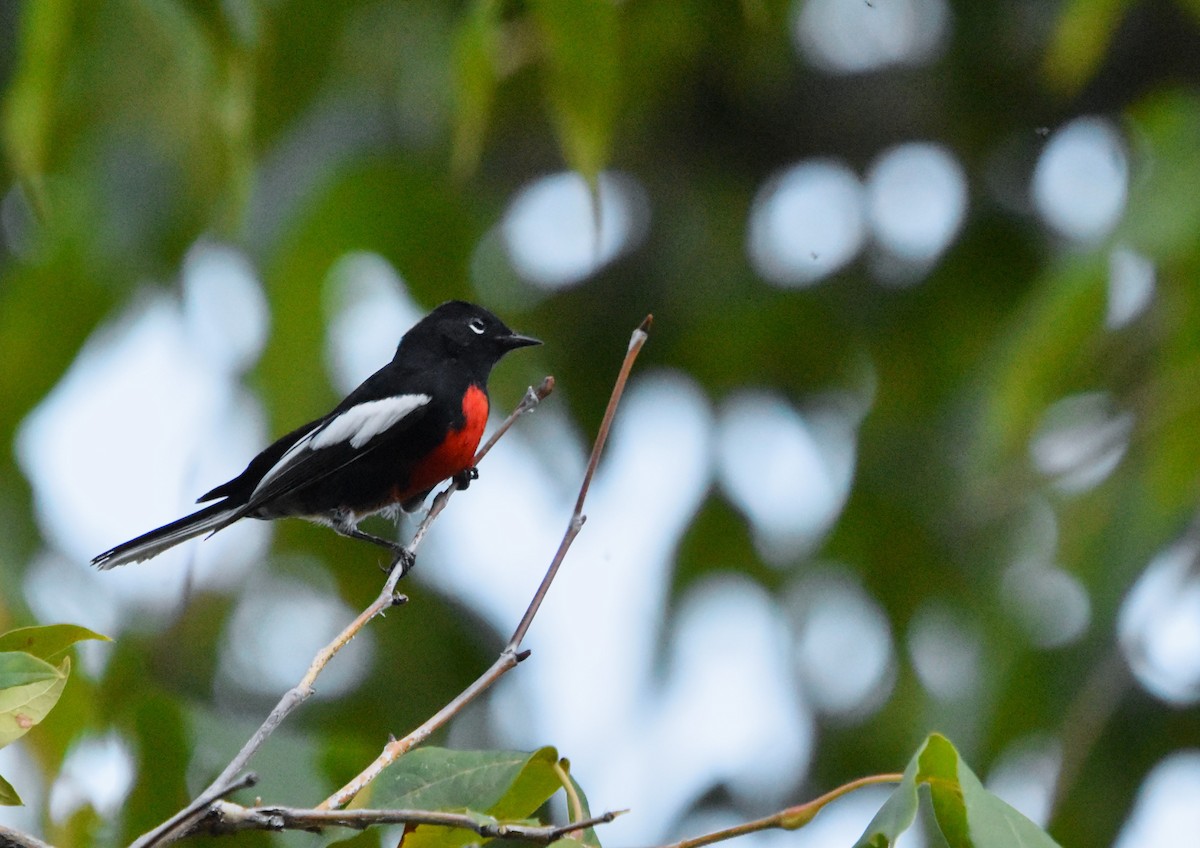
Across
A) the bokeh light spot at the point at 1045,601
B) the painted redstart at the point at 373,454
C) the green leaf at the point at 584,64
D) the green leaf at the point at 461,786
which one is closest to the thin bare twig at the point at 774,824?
the green leaf at the point at 461,786

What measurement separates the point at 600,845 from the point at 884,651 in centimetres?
512

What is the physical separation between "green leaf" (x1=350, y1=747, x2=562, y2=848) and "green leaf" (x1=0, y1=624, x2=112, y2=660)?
0.43m

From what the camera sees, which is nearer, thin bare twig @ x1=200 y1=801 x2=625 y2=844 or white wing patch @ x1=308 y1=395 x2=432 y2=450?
thin bare twig @ x1=200 y1=801 x2=625 y2=844

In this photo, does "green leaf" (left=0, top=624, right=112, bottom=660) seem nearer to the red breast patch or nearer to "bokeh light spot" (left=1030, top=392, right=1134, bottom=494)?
the red breast patch

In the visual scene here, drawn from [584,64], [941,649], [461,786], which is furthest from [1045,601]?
[461,786]

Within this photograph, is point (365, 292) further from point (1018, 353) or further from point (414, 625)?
point (1018, 353)

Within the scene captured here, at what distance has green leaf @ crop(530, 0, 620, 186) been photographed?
2932mm

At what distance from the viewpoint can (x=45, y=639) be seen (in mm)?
1896

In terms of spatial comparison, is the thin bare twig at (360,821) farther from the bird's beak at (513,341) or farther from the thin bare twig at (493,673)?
the bird's beak at (513,341)

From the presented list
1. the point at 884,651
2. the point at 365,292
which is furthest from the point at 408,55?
the point at 884,651

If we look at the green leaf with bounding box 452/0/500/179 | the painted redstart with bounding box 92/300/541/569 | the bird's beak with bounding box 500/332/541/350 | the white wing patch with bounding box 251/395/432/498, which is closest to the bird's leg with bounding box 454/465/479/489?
the painted redstart with bounding box 92/300/541/569

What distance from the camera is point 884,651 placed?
6789 mm

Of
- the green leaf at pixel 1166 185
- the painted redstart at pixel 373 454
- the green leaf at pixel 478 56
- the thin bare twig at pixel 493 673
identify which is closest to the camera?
the thin bare twig at pixel 493 673

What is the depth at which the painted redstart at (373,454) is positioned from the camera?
421 cm
